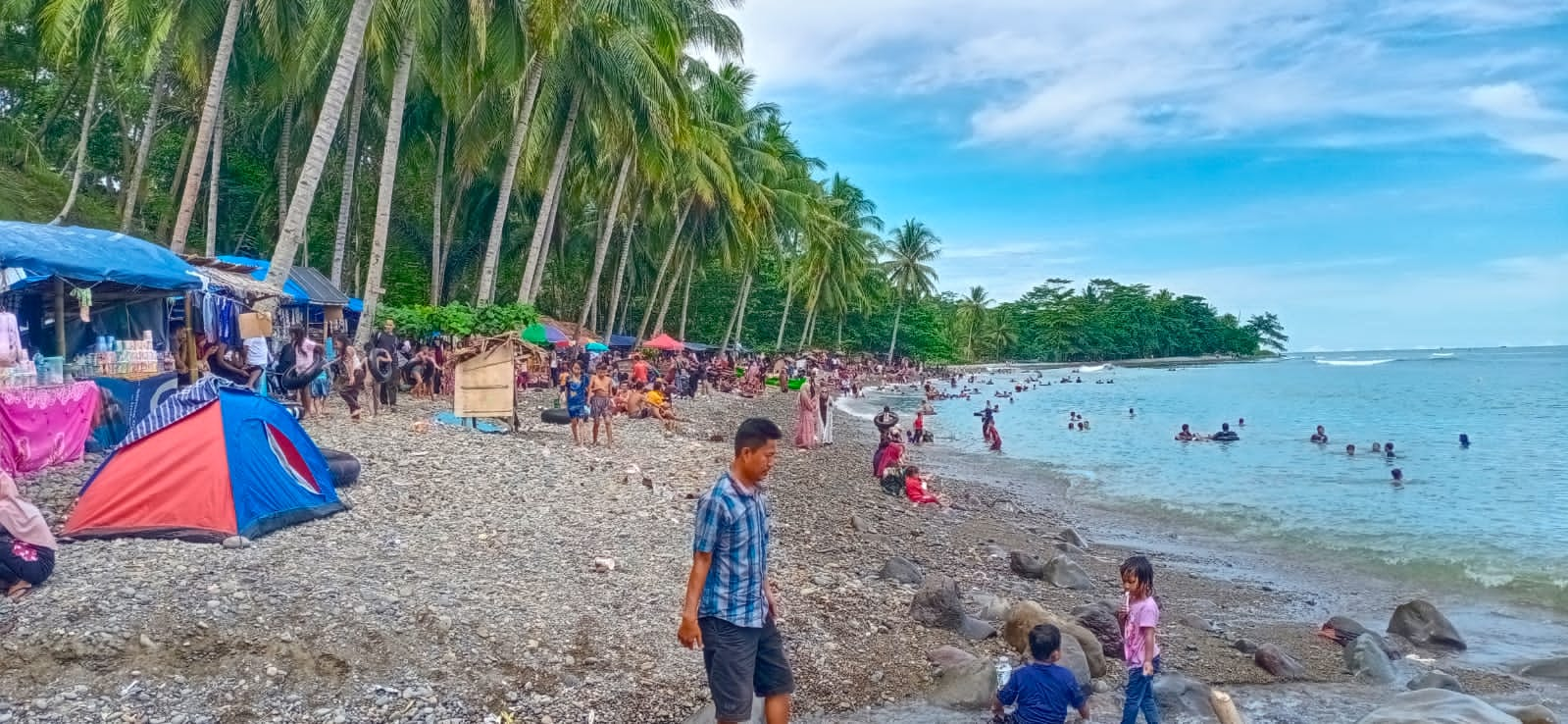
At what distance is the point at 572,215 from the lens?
38.3 m

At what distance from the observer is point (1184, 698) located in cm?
705

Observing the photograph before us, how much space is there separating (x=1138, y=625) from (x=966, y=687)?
1.43 meters

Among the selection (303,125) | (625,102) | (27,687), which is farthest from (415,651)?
(303,125)

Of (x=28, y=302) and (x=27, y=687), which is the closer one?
(x=27, y=687)

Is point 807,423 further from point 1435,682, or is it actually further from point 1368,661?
point 1435,682

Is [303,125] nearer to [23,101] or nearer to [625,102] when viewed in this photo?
[23,101]

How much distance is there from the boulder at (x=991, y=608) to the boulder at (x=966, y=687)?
1.46 metres

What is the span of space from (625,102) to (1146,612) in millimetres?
20859

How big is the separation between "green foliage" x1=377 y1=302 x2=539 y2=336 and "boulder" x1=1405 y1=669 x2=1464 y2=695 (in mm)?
16597

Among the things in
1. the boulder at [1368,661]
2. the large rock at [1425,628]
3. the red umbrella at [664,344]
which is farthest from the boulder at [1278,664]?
the red umbrella at [664,344]

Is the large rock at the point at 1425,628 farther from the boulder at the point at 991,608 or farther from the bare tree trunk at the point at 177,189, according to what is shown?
the bare tree trunk at the point at 177,189

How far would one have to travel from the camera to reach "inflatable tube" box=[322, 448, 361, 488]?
32.5 ft

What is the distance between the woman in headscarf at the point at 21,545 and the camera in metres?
6.37

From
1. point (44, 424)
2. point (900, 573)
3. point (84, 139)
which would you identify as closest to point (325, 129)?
point (44, 424)
